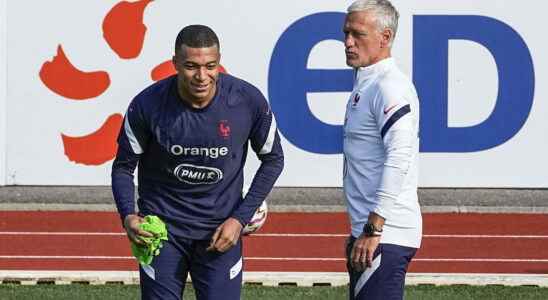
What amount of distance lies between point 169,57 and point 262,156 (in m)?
7.49

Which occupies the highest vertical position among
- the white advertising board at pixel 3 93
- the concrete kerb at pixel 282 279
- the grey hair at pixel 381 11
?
the grey hair at pixel 381 11

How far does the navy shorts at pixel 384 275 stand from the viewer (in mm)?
5820

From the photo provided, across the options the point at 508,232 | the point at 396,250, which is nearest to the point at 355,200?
the point at 396,250

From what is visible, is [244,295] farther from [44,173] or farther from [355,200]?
[44,173]

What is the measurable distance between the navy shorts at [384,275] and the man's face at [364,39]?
2.66 ft

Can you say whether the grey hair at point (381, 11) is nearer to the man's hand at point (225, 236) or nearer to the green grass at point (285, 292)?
→ the man's hand at point (225, 236)

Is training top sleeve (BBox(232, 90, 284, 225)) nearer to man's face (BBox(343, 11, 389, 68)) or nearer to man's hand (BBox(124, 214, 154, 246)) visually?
man's hand (BBox(124, 214, 154, 246))

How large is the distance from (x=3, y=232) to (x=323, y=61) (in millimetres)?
3785

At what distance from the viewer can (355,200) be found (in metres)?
5.92

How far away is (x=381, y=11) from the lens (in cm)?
583

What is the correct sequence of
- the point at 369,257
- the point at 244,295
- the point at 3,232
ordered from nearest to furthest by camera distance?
the point at 369,257, the point at 244,295, the point at 3,232

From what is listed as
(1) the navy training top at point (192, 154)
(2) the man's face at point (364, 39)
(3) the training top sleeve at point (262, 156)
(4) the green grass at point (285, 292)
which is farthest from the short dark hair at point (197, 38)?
(4) the green grass at point (285, 292)

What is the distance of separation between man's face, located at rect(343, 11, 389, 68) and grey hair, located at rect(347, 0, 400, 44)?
0.02 m

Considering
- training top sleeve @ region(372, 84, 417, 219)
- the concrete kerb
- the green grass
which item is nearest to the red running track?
the concrete kerb
